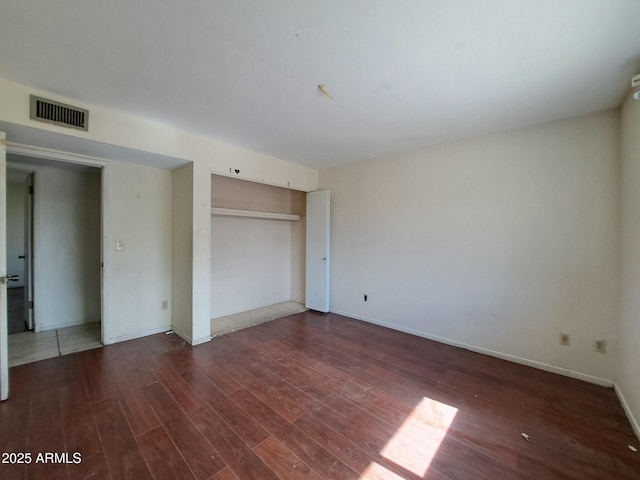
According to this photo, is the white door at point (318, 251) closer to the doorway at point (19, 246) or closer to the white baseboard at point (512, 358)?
the white baseboard at point (512, 358)

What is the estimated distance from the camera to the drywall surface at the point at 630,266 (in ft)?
6.35

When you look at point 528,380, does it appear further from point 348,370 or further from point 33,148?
point 33,148

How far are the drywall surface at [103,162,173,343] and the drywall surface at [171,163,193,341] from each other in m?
0.13

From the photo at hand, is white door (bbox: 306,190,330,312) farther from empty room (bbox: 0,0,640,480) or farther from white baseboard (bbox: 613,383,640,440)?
white baseboard (bbox: 613,383,640,440)

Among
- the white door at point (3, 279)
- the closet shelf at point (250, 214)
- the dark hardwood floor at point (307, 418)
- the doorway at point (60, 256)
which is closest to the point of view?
the dark hardwood floor at point (307, 418)

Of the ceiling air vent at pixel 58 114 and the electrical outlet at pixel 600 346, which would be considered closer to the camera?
the ceiling air vent at pixel 58 114

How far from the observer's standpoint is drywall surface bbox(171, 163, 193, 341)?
3.25 metres

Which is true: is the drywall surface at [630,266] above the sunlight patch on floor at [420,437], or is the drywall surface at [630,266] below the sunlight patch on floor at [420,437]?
above

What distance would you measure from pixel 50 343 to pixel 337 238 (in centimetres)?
397

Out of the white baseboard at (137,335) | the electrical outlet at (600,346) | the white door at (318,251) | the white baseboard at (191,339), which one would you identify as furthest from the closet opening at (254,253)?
the electrical outlet at (600,346)

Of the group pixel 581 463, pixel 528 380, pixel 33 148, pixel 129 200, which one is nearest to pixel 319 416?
pixel 581 463

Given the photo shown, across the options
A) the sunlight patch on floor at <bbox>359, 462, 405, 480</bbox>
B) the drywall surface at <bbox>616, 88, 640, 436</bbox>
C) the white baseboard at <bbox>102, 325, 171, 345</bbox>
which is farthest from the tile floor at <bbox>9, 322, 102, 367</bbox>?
the drywall surface at <bbox>616, 88, 640, 436</bbox>

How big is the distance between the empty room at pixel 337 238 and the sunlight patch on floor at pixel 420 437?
16mm

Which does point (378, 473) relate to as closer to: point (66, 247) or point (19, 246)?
point (66, 247)
